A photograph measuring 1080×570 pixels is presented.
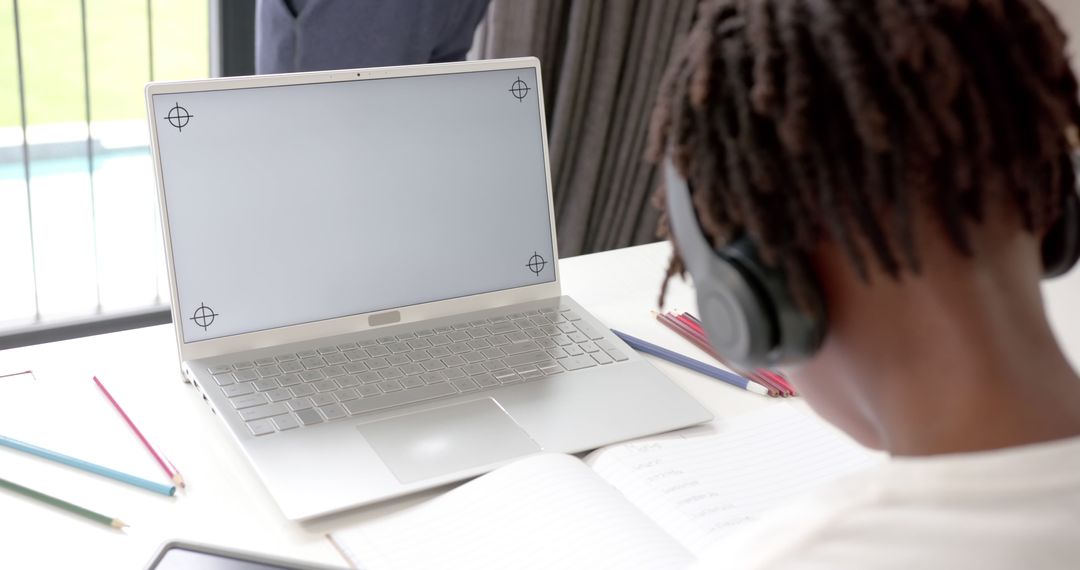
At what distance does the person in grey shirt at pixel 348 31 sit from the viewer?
1.61 metres

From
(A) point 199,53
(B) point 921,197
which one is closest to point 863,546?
(B) point 921,197

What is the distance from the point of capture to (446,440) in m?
0.90

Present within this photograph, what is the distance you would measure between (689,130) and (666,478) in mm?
386

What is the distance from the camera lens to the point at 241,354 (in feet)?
3.25

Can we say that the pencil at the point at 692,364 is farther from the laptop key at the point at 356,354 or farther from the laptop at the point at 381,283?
the laptop key at the point at 356,354

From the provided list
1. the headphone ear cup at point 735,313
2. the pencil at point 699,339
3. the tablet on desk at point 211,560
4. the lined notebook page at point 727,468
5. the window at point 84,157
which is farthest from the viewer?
the window at point 84,157

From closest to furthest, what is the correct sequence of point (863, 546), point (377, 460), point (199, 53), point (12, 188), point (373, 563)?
point (863, 546) → point (373, 563) → point (377, 460) → point (12, 188) → point (199, 53)

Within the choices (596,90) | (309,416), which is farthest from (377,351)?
(596,90)

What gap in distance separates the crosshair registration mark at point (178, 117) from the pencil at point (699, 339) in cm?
51

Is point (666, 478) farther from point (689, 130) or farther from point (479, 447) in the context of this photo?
point (689, 130)

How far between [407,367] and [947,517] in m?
0.61

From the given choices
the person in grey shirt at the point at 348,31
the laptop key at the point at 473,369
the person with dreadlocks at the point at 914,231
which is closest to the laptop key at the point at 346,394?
the laptop key at the point at 473,369

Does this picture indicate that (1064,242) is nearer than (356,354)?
Yes

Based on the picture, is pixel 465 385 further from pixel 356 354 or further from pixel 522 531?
pixel 522 531
